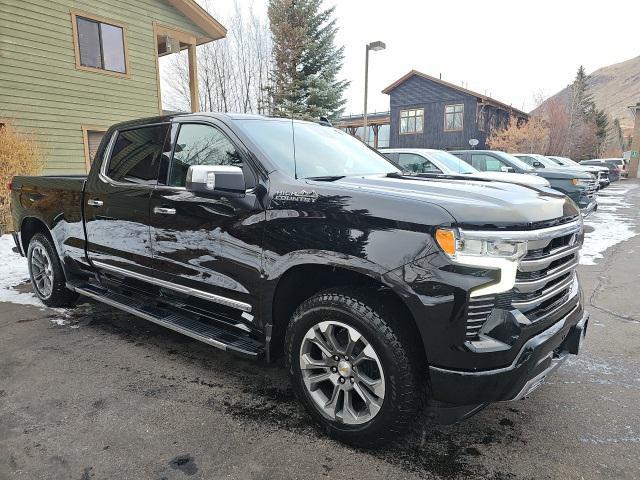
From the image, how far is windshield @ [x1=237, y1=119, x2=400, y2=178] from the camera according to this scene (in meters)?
2.96

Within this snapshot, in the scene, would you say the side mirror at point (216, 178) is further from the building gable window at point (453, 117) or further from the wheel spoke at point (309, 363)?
→ the building gable window at point (453, 117)

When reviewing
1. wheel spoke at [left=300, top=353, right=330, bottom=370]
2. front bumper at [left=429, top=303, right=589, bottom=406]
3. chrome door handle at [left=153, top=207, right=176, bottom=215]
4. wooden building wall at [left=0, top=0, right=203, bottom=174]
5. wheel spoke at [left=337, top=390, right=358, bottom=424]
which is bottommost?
wheel spoke at [left=337, top=390, right=358, bottom=424]

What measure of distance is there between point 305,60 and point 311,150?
21.4 m

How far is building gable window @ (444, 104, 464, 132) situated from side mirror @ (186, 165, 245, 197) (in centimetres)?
3096

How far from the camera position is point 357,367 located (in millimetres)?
2436

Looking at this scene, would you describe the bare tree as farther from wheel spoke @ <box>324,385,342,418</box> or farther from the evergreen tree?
wheel spoke @ <box>324,385,342,418</box>

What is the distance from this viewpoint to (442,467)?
91.8 inches

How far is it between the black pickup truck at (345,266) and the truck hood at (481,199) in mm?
12

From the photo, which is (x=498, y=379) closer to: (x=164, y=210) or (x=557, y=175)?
(x=164, y=210)

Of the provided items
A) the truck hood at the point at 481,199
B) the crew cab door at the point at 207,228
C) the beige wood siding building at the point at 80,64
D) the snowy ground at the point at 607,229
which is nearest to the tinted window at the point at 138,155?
the crew cab door at the point at 207,228

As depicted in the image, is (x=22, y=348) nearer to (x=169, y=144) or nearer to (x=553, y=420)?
(x=169, y=144)

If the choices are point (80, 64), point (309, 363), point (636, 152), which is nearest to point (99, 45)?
point (80, 64)

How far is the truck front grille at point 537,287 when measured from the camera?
6.77ft

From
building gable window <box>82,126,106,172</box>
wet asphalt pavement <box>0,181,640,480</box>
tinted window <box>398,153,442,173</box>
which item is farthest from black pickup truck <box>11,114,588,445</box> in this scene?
building gable window <box>82,126,106,172</box>
